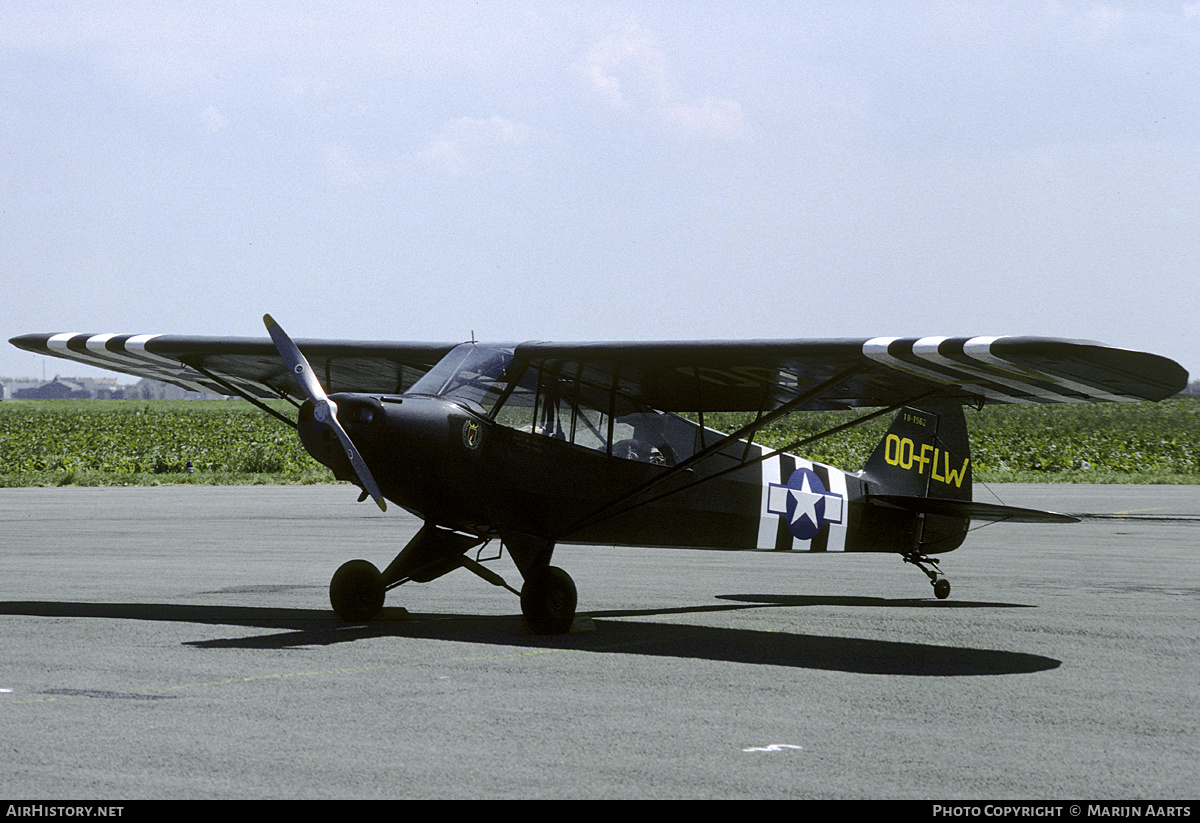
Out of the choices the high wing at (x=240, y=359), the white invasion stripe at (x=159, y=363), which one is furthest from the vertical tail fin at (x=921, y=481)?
the white invasion stripe at (x=159, y=363)

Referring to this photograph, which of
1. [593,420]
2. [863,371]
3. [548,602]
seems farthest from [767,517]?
[548,602]

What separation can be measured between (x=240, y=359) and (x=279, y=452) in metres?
36.4

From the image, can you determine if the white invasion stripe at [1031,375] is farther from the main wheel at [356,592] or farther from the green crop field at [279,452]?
the green crop field at [279,452]

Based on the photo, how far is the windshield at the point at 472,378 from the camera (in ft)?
32.7

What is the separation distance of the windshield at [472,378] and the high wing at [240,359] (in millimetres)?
1373

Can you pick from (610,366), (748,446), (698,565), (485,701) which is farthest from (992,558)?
(485,701)

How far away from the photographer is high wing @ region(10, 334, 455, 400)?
1188cm

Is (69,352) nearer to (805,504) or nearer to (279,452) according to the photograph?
(805,504)

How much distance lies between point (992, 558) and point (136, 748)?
44.7 ft

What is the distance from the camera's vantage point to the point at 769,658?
8828mm

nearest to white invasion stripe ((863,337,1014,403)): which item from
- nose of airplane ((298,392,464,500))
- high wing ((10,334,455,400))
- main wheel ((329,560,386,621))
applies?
nose of airplane ((298,392,464,500))

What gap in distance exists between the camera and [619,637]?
989 centimetres

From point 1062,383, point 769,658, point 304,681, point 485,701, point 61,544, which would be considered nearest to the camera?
point 485,701
